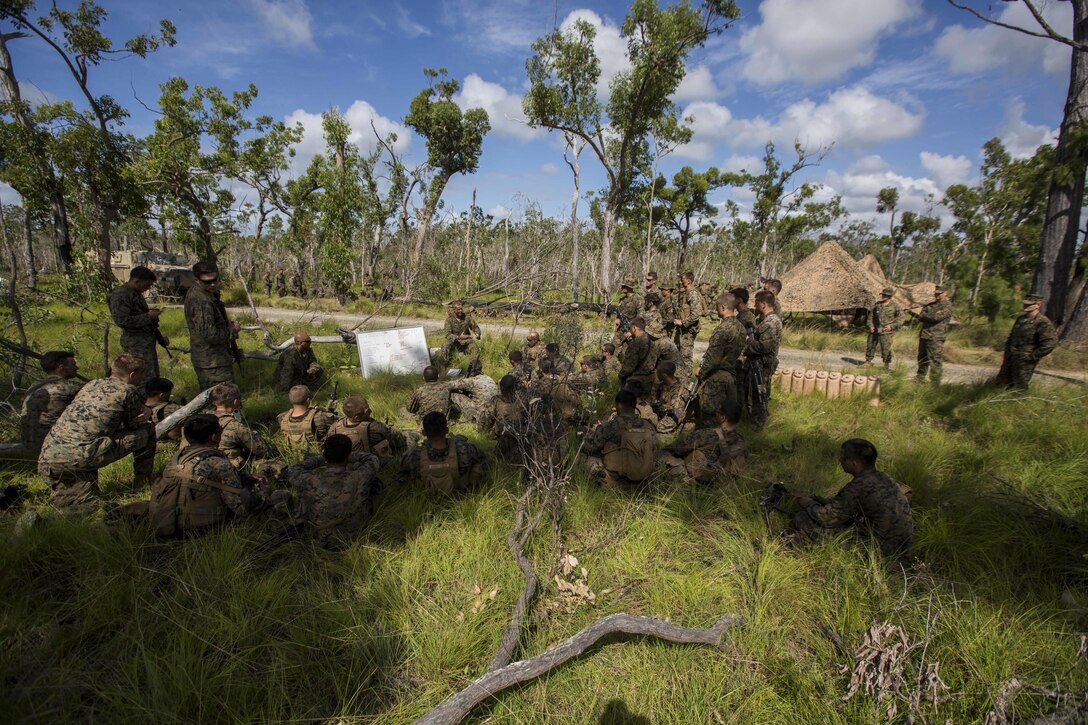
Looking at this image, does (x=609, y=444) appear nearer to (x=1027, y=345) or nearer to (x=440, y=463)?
(x=440, y=463)

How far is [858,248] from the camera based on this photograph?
52.6 meters

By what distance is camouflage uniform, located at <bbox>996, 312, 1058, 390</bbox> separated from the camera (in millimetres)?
5578

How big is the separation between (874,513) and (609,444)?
6.78 feet

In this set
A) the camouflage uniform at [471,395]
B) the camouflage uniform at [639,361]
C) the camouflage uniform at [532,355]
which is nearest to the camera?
the camouflage uniform at [471,395]

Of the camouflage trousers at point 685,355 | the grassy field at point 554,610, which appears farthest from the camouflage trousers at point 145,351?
the camouflage trousers at point 685,355

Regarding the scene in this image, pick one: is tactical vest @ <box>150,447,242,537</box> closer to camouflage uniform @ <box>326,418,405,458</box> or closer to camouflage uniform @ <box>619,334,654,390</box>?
camouflage uniform @ <box>326,418,405,458</box>

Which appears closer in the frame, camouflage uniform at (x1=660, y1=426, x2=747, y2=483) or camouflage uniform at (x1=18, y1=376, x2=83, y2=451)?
camouflage uniform at (x1=18, y1=376, x2=83, y2=451)

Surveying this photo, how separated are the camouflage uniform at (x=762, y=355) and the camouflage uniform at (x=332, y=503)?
189 inches

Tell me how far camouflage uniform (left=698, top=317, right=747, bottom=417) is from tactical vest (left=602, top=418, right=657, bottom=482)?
189cm

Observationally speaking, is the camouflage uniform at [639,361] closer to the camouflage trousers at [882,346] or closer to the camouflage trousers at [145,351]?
the camouflage trousers at [882,346]

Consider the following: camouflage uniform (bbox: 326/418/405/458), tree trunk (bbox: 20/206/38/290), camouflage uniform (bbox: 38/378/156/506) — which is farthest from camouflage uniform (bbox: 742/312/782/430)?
tree trunk (bbox: 20/206/38/290)

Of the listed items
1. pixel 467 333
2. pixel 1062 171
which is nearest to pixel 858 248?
pixel 1062 171

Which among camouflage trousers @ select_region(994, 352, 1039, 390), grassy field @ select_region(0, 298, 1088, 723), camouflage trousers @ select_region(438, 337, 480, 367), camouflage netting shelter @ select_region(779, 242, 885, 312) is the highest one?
camouflage netting shelter @ select_region(779, 242, 885, 312)

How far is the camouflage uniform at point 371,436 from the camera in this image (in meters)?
4.45
